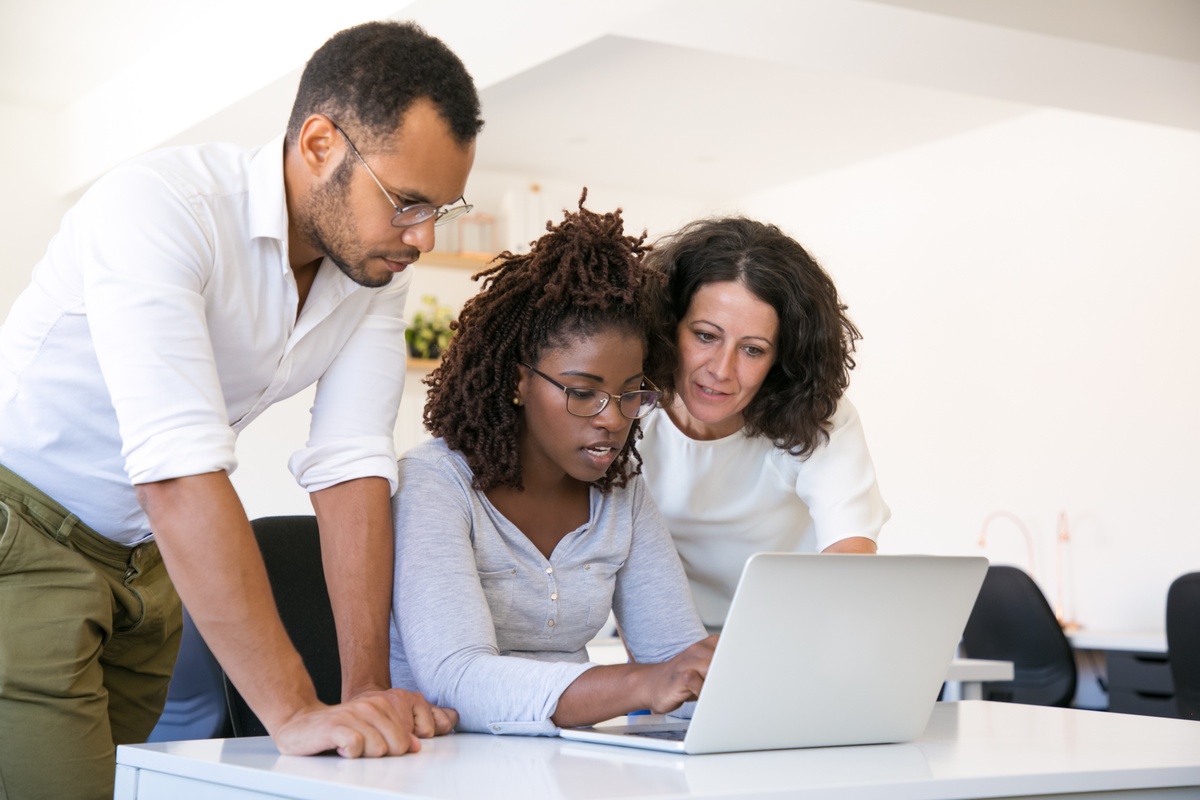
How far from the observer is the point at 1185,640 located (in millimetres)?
3785

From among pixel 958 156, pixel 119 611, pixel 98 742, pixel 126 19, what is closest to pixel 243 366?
pixel 119 611

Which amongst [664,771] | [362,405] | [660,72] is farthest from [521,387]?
[660,72]

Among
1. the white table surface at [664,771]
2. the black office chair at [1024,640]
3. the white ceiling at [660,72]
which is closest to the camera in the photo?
the white table surface at [664,771]

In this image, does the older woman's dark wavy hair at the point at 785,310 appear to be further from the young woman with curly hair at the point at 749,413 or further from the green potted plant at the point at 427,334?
the green potted plant at the point at 427,334

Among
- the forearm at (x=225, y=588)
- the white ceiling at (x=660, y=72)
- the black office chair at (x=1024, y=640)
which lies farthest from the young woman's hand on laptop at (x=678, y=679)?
the black office chair at (x=1024, y=640)

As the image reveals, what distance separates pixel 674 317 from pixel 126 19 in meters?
3.36

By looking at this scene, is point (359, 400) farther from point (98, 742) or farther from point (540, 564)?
point (98, 742)

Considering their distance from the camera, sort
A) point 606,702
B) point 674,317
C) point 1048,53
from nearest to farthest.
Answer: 1. point 606,702
2. point 674,317
3. point 1048,53

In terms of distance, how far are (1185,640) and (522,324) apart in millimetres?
2989

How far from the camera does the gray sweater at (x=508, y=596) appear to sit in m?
1.29

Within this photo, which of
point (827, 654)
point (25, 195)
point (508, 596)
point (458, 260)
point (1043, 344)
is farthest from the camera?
point (458, 260)

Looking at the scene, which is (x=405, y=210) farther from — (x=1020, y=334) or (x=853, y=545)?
(x=1020, y=334)

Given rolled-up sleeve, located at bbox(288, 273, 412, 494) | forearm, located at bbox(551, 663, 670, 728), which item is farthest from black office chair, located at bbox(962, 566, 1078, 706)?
forearm, located at bbox(551, 663, 670, 728)

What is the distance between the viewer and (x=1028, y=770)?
1.04 meters
